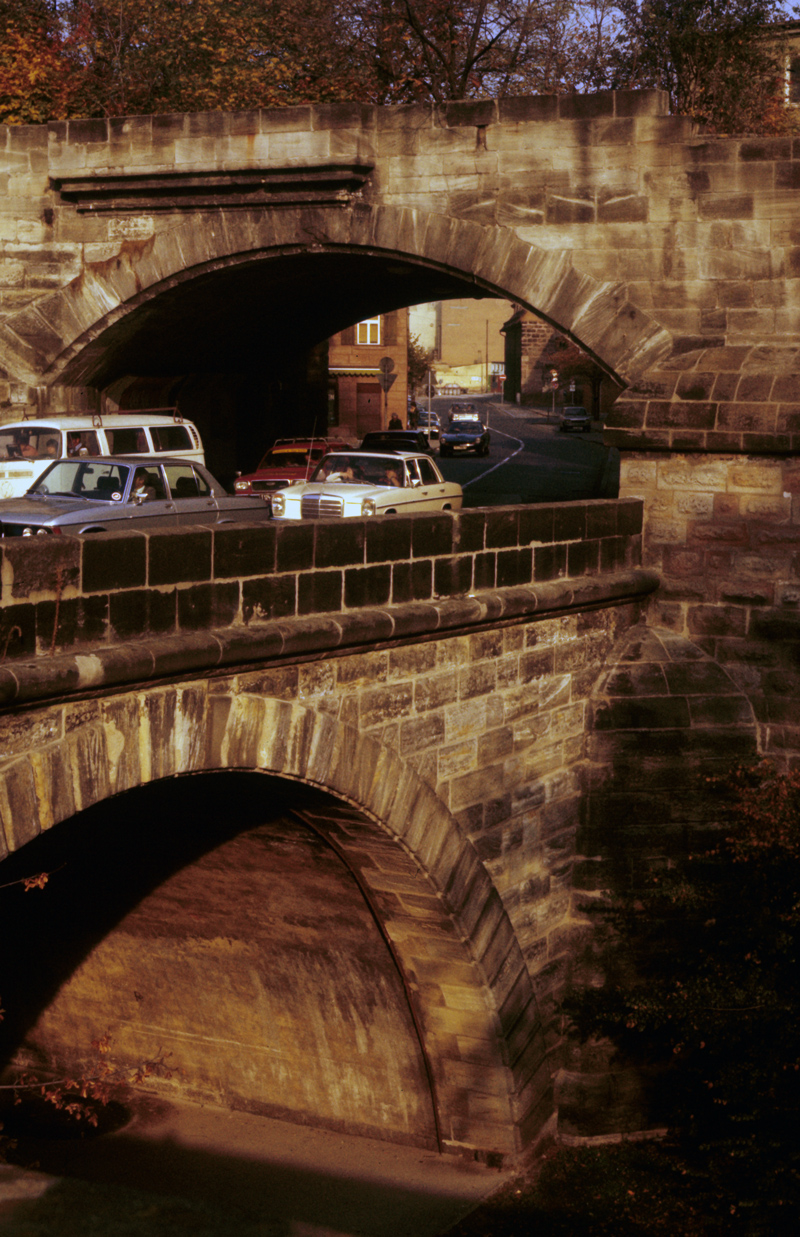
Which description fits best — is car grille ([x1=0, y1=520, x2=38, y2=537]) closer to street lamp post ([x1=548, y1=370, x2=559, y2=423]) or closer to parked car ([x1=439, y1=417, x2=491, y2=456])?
parked car ([x1=439, y1=417, x2=491, y2=456])

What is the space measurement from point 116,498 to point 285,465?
10.5m

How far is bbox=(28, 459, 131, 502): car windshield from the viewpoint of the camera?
13.7 m

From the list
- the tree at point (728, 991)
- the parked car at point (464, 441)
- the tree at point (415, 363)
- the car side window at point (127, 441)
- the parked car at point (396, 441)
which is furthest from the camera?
the tree at point (415, 363)

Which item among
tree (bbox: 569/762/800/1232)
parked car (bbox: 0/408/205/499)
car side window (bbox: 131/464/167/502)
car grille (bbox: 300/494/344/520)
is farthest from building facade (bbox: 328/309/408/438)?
tree (bbox: 569/762/800/1232)

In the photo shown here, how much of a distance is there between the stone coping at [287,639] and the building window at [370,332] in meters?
41.1

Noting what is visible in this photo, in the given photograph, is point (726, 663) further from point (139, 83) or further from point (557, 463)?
point (557, 463)

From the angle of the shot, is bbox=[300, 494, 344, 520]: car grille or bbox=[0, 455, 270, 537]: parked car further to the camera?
bbox=[300, 494, 344, 520]: car grille

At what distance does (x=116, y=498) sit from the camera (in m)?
13.6

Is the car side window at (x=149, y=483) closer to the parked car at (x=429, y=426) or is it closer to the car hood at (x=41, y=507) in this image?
the car hood at (x=41, y=507)

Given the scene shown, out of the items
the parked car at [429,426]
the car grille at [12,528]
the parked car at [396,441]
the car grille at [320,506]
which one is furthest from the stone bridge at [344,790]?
the parked car at [429,426]

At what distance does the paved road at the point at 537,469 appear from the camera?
88.8 feet

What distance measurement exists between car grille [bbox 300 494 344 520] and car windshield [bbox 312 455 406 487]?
1286mm

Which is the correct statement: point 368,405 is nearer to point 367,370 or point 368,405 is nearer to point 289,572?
point 367,370

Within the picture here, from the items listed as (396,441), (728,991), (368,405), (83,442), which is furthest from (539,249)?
(368,405)
